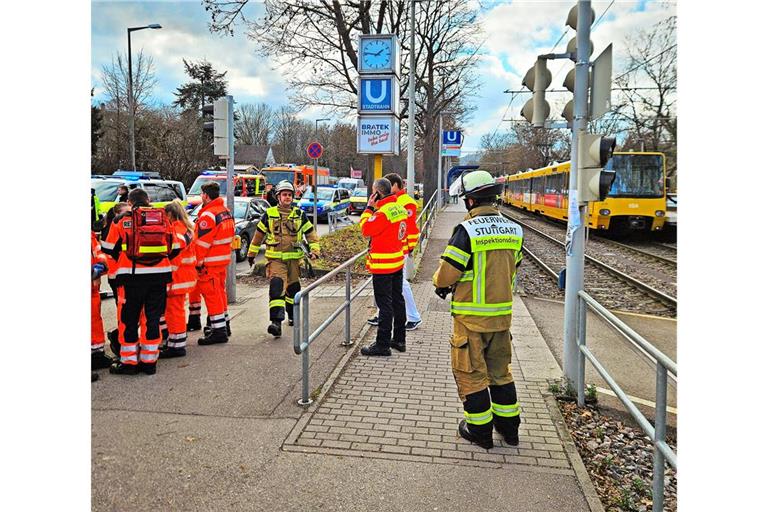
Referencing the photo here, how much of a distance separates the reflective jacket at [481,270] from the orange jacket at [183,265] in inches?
125

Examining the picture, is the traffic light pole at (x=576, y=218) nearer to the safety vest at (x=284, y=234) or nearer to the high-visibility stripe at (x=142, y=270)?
the safety vest at (x=284, y=234)

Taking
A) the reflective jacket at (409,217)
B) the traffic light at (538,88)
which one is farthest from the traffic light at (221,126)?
the traffic light at (538,88)

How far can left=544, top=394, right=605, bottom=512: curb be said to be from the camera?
345 centimetres

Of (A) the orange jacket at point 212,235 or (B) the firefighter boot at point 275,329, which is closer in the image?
(A) the orange jacket at point 212,235

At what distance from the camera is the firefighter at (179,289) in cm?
622

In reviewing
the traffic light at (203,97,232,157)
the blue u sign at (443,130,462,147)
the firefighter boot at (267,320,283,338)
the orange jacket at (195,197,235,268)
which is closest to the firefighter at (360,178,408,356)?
the firefighter boot at (267,320,283,338)

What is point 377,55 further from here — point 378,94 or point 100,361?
point 100,361

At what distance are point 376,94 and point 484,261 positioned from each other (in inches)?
269

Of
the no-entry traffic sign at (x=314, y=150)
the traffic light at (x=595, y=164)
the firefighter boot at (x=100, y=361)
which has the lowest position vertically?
the firefighter boot at (x=100, y=361)

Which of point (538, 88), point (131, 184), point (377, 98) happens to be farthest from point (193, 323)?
point (131, 184)

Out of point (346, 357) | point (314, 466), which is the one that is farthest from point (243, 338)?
point (314, 466)

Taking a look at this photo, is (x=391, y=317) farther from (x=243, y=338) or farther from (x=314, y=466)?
(x=314, y=466)
